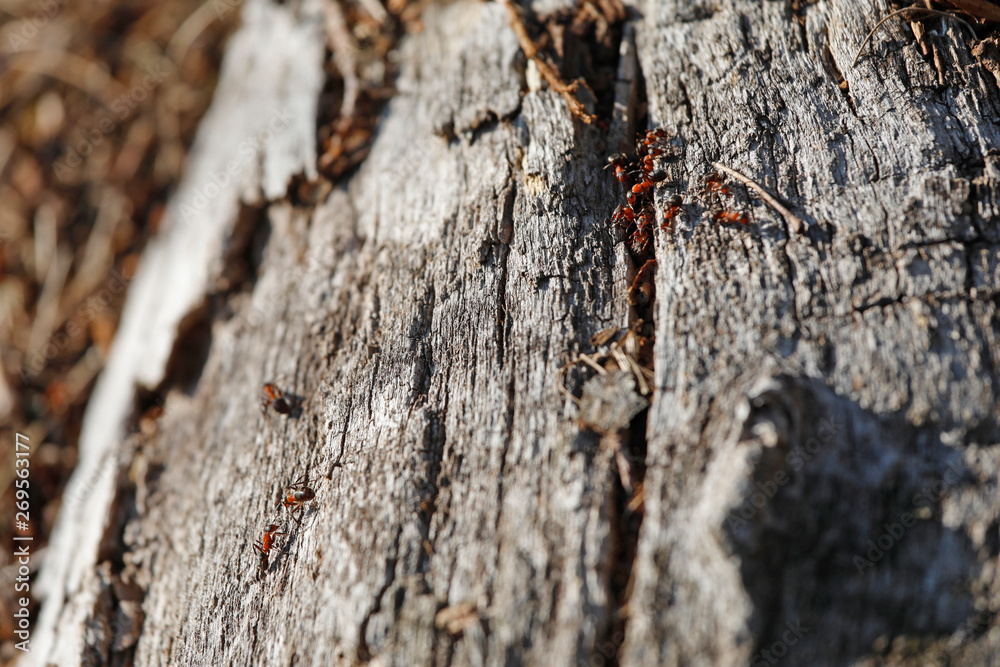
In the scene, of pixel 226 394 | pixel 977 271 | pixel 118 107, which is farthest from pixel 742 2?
pixel 118 107

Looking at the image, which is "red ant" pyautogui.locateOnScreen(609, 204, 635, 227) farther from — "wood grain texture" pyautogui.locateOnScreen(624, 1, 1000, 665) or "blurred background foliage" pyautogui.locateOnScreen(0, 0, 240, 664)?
"blurred background foliage" pyautogui.locateOnScreen(0, 0, 240, 664)

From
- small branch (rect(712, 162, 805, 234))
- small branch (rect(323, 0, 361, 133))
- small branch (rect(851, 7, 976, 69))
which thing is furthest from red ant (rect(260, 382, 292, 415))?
small branch (rect(851, 7, 976, 69))

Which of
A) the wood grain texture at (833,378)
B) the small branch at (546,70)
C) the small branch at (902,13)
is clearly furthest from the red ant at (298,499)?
the small branch at (902,13)

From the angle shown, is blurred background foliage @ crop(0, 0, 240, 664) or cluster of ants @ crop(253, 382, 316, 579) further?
blurred background foliage @ crop(0, 0, 240, 664)

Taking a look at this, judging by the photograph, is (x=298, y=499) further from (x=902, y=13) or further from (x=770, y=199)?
(x=902, y=13)

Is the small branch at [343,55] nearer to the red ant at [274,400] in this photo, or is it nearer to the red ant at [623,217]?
the red ant at [274,400]

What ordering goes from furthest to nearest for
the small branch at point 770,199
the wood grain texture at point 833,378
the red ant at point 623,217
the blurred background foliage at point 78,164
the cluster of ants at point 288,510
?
the blurred background foliage at point 78,164 < the red ant at point 623,217 < the cluster of ants at point 288,510 < the small branch at point 770,199 < the wood grain texture at point 833,378

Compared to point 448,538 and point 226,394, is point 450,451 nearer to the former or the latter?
point 448,538
